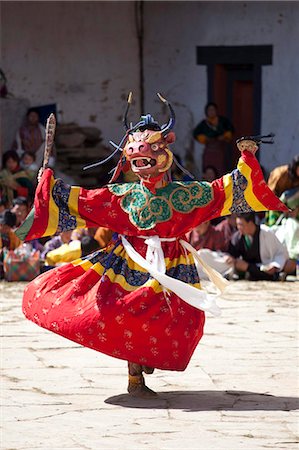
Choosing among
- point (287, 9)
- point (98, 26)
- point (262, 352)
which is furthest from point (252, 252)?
point (98, 26)

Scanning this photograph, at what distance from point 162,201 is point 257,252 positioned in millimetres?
4765

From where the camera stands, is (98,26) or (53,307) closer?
(53,307)

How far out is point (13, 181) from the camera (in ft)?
47.9

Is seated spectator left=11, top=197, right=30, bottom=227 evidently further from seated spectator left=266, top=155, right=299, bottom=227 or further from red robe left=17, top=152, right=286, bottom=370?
red robe left=17, top=152, right=286, bottom=370

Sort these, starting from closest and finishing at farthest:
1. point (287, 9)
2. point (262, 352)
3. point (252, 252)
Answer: point (262, 352) < point (252, 252) < point (287, 9)

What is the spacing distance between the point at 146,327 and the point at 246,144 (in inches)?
44.4

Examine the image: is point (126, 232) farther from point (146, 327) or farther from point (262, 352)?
point (262, 352)

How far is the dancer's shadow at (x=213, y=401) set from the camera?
7.02m

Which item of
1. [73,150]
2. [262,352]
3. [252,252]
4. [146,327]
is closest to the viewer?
[146,327]

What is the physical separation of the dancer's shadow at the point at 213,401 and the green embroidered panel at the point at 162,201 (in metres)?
0.91

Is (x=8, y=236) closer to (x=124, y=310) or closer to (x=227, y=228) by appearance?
(x=227, y=228)

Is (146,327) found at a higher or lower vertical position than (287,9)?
lower

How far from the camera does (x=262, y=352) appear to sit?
855cm

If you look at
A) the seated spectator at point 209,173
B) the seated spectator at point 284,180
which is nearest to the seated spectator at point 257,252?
the seated spectator at point 284,180
